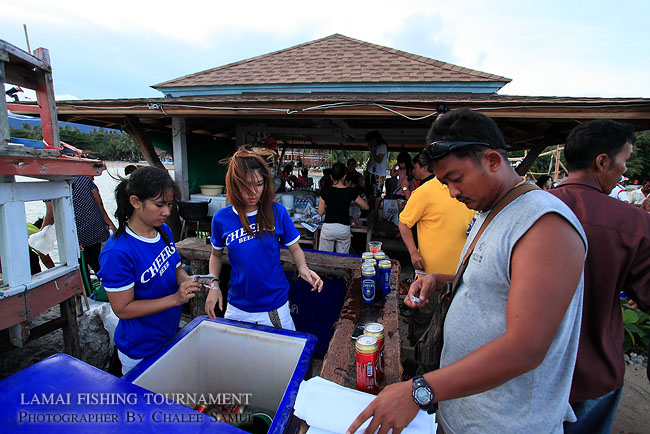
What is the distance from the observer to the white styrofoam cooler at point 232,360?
174 cm

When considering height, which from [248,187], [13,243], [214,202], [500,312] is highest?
[248,187]

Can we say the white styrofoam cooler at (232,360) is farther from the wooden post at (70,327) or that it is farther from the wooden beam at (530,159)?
the wooden beam at (530,159)

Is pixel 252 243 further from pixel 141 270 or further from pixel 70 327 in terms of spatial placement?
pixel 70 327

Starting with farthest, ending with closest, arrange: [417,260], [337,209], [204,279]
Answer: [337,209]
[417,260]
[204,279]

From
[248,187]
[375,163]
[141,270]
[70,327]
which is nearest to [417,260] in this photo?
[248,187]

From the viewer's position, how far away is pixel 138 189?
5.85 ft

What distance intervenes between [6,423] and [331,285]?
8.87ft

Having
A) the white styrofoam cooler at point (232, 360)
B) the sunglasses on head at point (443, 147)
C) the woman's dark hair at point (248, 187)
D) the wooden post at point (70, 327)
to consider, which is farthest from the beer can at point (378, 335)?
the wooden post at point (70, 327)

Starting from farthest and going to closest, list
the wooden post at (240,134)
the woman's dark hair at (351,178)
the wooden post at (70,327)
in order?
the wooden post at (240,134)
the woman's dark hair at (351,178)
the wooden post at (70,327)

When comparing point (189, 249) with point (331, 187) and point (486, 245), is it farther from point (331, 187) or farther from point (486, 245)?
point (486, 245)

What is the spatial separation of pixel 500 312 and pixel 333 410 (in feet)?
2.28

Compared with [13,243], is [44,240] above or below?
below

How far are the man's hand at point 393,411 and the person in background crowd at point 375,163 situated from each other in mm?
6090

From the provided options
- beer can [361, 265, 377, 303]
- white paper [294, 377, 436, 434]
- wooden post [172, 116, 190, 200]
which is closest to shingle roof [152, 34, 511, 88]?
wooden post [172, 116, 190, 200]
